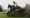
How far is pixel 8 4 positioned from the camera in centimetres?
57

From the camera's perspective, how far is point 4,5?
57 cm

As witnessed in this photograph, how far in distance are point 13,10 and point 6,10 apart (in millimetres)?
102

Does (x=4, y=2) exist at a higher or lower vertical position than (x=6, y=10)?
higher

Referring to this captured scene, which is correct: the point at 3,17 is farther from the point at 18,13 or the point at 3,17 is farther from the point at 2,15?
the point at 18,13

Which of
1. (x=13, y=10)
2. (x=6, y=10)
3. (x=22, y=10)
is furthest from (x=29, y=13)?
(x=6, y=10)

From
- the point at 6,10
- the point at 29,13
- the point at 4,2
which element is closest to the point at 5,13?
the point at 6,10

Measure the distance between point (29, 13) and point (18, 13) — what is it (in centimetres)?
16

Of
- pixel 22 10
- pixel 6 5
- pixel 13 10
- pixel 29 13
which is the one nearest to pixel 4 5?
pixel 6 5

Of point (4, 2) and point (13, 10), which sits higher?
point (4, 2)

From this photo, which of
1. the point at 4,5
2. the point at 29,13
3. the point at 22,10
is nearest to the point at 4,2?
the point at 4,5

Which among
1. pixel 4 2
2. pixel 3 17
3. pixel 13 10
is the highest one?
pixel 4 2

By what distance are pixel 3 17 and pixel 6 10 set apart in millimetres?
113

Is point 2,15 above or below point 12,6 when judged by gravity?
below

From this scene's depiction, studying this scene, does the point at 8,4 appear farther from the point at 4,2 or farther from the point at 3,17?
the point at 3,17
